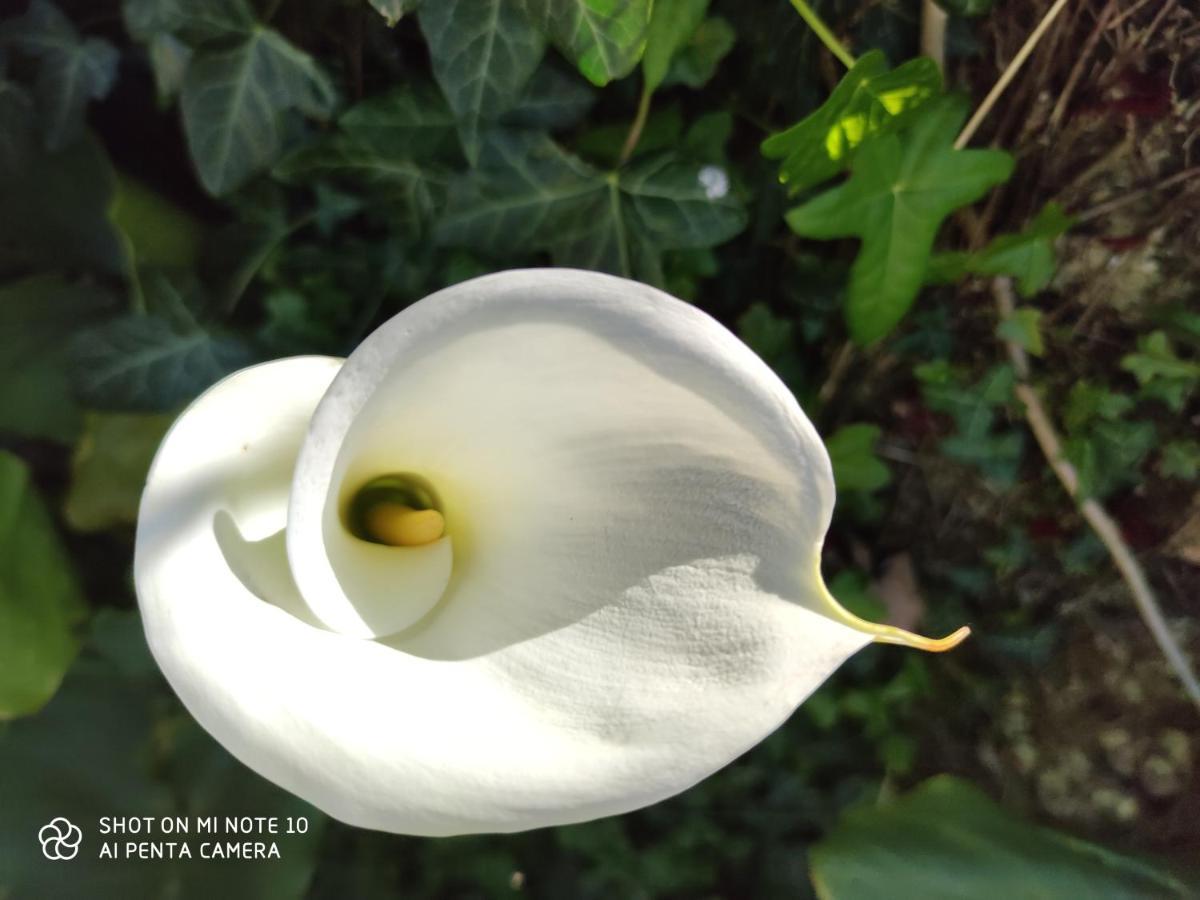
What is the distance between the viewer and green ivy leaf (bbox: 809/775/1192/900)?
0.54m

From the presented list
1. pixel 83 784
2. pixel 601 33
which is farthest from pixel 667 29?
pixel 83 784

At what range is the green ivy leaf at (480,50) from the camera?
17.6 inches

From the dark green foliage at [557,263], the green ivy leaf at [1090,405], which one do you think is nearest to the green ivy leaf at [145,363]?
the dark green foliage at [557,263]

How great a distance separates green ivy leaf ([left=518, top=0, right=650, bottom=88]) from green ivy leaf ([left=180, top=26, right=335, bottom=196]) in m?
0.19

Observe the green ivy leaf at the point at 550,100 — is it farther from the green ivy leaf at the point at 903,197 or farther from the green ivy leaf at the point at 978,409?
the green ivy leaf at the point at 978,409

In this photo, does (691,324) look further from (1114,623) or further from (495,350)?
(1114,623)

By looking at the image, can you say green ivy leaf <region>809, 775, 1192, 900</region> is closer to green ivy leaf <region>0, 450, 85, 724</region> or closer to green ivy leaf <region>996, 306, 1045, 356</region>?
green ivy leaf <region>996, 306, 1045, 356</region>

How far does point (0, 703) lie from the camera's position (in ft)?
1.82

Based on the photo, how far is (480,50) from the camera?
457mm

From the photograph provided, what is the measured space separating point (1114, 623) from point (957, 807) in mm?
230

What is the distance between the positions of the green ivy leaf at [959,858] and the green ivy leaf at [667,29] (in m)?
0.49

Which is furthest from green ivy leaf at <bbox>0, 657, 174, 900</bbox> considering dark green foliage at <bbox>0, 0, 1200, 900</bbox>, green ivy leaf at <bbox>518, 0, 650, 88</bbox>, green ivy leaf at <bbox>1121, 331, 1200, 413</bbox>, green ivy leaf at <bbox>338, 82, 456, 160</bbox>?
green ivy leaf at <bbox>1121, 331, 1200, 413</bbox>

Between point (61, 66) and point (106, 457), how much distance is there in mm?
262

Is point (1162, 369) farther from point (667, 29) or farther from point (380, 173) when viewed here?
point (380, 173)
